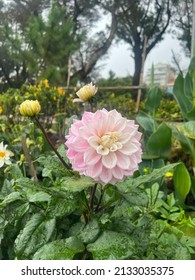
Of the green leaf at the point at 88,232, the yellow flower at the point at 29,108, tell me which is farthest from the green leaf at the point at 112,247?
the yellow flower at the point at 29,108

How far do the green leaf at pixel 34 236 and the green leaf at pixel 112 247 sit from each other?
0.18 feet

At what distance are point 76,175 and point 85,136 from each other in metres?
0.08

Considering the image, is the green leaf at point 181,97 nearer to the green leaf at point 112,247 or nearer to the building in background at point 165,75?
the green leaf at point 112,247

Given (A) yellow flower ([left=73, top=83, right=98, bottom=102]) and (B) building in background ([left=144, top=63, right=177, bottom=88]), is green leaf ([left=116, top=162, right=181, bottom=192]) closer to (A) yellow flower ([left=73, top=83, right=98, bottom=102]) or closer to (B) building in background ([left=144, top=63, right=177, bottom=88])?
(A) yellow flower ([left=73, top=83, right=98, bottom=102])

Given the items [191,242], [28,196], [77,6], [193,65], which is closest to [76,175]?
[28,196]

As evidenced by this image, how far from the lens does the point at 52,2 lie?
4.17 metres

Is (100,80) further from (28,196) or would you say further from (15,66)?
(28,196)

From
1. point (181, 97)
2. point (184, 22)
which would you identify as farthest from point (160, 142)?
point (184, 22)

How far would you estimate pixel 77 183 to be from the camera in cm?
44

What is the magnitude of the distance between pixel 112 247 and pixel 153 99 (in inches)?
36.2

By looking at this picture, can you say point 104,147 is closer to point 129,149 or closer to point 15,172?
point 129,149

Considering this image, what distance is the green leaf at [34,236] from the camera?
1.51 feet

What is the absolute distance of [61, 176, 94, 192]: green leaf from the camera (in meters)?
0.43

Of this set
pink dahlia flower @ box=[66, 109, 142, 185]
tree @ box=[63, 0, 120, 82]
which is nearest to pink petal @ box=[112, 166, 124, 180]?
pink dahlia flower @ box=[66, 109, 142, 185]
